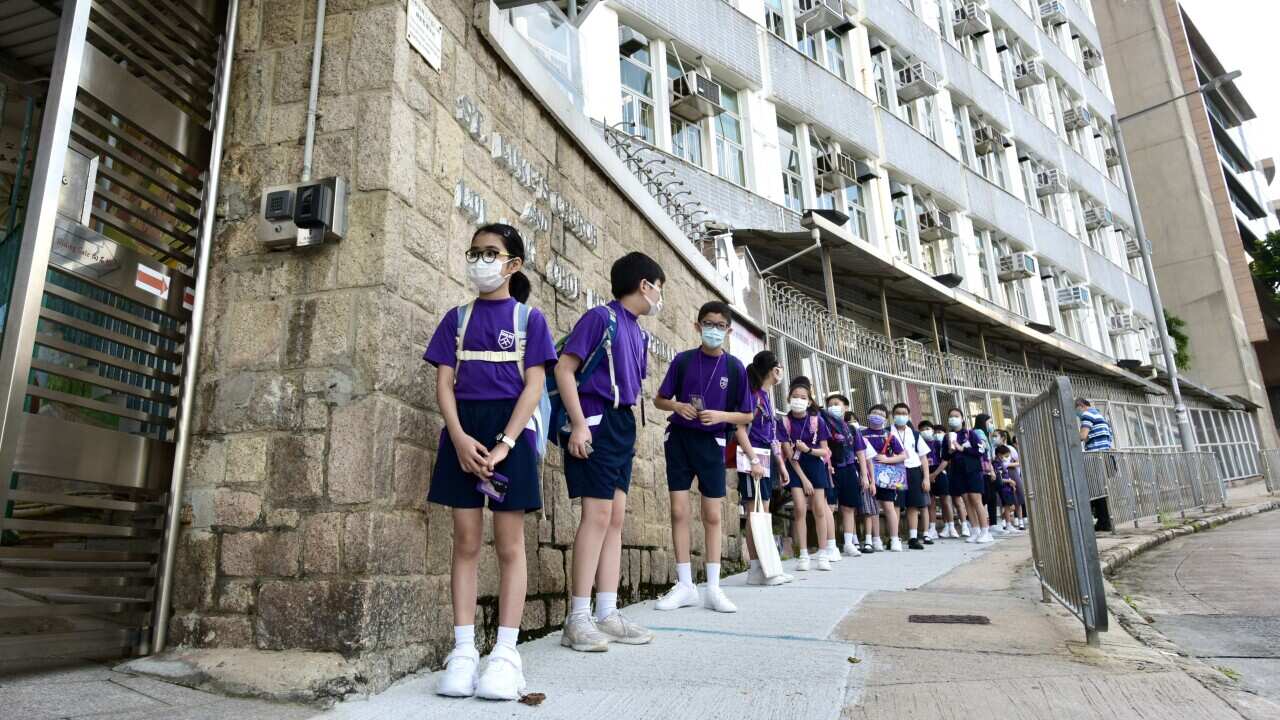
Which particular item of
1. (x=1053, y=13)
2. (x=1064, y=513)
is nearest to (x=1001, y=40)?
(x=1053, y=13)

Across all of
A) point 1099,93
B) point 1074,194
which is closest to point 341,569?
point 1074,194

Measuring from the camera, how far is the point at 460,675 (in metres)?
3.12

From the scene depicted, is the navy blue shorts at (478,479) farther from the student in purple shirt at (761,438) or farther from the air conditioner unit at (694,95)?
the air conditioner unit at (694,95)

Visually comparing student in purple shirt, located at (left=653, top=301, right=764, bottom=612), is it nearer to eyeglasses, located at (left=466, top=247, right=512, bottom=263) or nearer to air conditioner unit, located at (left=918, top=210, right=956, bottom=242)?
eyeglasses, located at (left=466, top=247, right=512, bottom=263)

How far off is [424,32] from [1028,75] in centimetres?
2969

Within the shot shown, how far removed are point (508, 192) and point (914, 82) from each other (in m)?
19.5

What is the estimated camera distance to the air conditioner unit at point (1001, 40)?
91.6 ft

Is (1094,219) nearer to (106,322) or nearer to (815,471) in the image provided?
(815,471)

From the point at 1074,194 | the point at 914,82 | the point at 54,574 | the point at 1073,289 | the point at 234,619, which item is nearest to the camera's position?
the point at 54,574

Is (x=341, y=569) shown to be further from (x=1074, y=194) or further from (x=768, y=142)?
(x=1074, y=194)

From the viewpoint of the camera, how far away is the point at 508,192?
4.75m

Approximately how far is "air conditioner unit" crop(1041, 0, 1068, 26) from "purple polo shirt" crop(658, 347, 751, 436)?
1297 inches

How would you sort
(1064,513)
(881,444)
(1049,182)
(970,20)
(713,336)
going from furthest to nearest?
(1049,182) < (970,20) < (881,444) < (713,336) < (1064,513)

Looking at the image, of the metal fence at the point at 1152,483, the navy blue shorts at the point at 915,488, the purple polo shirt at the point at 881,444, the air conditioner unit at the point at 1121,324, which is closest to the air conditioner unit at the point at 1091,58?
the air conditioner unit at the point at 1121,324
